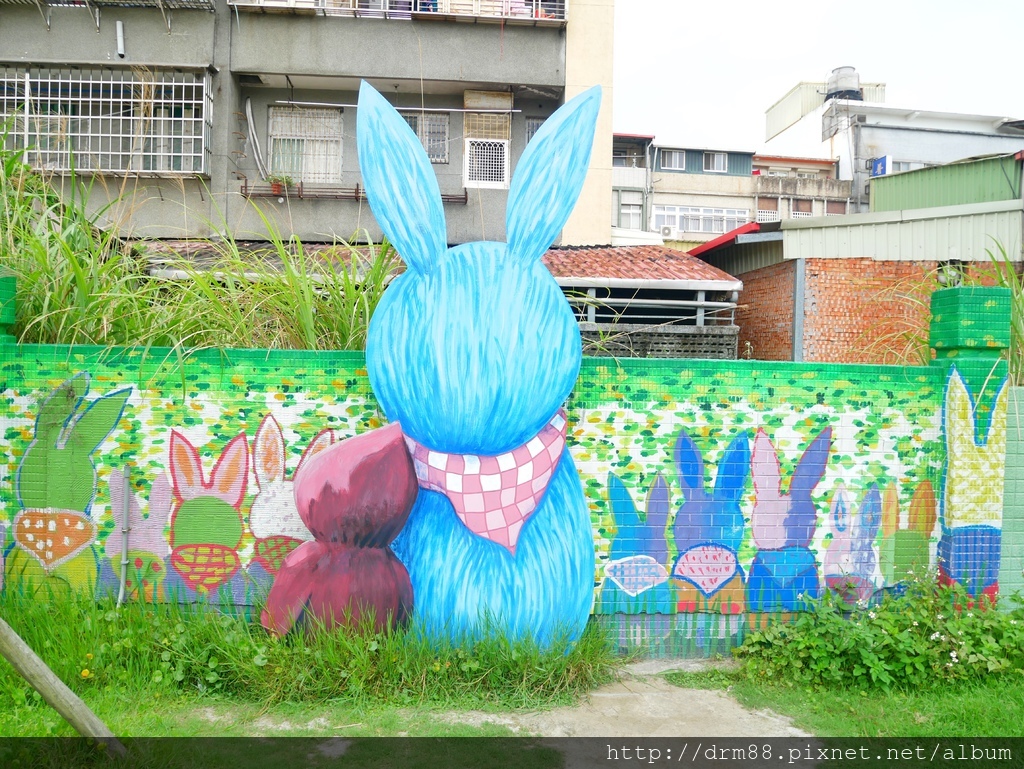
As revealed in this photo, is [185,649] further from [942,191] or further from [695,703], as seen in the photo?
[942,191]

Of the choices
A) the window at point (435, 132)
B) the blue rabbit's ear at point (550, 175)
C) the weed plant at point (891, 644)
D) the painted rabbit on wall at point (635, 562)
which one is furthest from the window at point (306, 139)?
the weed plant at point (891, 644)

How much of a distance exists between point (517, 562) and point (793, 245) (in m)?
8.28

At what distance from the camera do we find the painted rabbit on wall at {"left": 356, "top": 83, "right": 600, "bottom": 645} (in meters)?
3.85

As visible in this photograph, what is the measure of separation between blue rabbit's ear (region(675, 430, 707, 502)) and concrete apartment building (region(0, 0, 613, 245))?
811cm

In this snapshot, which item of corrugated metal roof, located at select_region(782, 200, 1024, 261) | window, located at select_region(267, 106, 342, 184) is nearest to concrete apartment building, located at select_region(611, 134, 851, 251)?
corrugated metal roof, located at select_region(782, 200, 1024, 261)

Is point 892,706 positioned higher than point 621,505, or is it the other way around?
point 621,505

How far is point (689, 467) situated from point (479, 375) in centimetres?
136

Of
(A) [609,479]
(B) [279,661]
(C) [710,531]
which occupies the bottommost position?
(B) [279,661]

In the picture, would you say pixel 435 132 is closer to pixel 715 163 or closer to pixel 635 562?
pixel 635 562

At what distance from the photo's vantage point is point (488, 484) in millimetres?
3881

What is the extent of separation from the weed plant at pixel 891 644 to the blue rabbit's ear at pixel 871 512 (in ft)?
1.38

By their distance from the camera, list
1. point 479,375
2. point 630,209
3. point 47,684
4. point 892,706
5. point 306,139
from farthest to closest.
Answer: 1. point 630,209
2. point 306,139
3. point 479,375
4. point 892,706
5. point 47,684

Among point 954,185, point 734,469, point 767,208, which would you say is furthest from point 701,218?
point 734,469

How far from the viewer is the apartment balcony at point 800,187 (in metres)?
27.7
